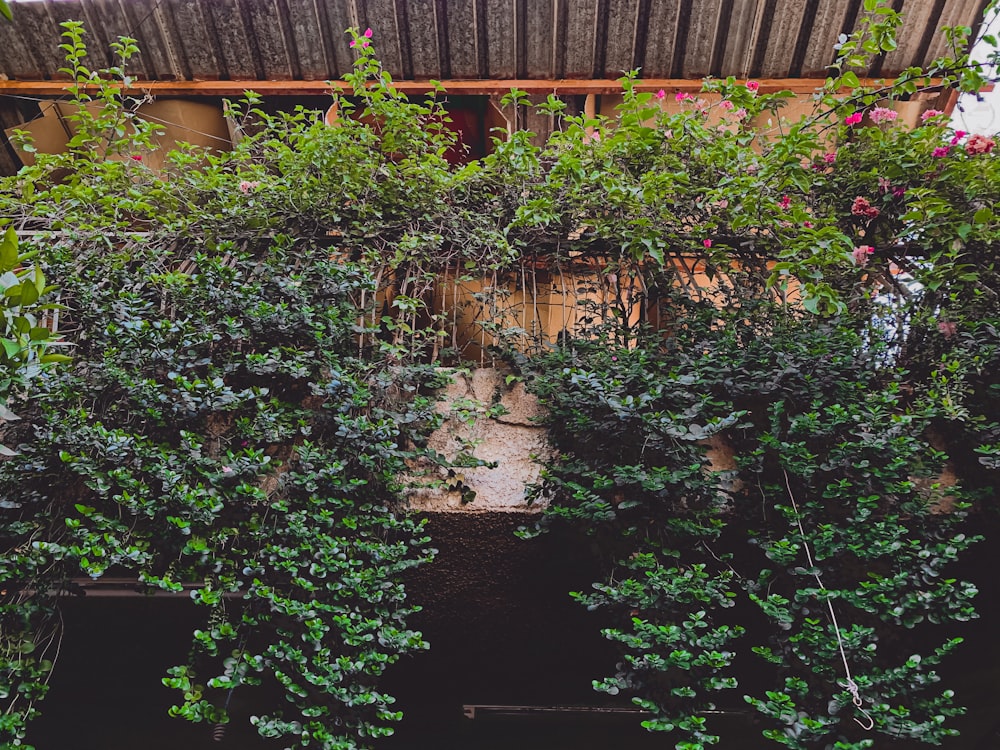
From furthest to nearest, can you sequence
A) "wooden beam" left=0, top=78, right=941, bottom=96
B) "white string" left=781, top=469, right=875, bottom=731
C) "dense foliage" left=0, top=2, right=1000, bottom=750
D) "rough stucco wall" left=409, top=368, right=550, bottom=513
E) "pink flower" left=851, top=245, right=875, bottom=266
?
"wooden beam" left=0, top=78, right=941, bottom=96 < "pink flower" left=851, top=245, right=875, bottom=266 < "rough stucco wall" left=409, top=368, right=550, bottom=513 < "dense foliage" left=0, top=2, right=1000, bottom=750 < "white string" left=781, top=469, right=875, bottom=731

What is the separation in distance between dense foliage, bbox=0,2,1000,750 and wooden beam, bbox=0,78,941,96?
0.98 m

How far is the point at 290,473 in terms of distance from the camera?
2.29 metres

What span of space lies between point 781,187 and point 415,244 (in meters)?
1.55

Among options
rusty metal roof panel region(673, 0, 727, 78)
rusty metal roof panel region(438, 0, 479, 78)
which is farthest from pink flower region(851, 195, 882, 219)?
rusty metal roof panel region(438, 0, 479, 78)

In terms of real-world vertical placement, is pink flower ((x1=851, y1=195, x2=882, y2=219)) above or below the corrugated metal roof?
below

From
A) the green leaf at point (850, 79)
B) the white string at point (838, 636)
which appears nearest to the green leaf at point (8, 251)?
the white string at point (838, 636)

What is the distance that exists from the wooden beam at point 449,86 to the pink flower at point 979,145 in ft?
4.57

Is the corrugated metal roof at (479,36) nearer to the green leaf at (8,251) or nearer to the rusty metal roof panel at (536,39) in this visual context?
the rusty metal roof panel at (536,39)

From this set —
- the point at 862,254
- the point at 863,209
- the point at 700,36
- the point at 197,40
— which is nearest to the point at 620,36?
the point at 700,36

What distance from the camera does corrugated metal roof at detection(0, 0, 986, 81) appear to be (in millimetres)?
3947

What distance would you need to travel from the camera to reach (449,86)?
409 centimetres

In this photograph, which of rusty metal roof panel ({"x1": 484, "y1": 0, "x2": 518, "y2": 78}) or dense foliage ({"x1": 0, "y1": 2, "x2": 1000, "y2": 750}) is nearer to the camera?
dense foliage ({"x1": 0, "y1": 2, "x2": 1000, "y2": 750})

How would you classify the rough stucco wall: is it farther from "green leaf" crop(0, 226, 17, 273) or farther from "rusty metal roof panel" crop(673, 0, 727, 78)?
"rusty metal roof panel" crop(673, 0, 727, 78)

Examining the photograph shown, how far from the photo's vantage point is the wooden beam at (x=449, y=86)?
13.4 ft
